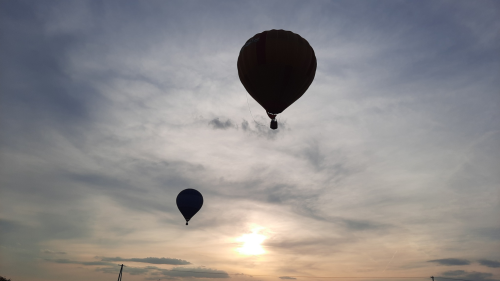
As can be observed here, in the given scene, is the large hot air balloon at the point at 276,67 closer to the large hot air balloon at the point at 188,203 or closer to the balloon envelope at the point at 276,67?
the balloon envelope at the point at 276,67

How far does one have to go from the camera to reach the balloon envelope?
106ft

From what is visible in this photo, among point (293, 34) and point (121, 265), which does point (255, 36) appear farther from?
point (121, 265)

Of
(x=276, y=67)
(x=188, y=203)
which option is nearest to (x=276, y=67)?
(x=276, y=67)

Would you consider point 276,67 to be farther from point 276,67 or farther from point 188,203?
point 188,203

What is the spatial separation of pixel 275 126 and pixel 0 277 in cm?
3944

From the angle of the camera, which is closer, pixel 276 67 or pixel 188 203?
pixel 276 67

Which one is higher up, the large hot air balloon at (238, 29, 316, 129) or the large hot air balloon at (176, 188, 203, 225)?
the large hot air balloon at (238, 29, 316, 129)

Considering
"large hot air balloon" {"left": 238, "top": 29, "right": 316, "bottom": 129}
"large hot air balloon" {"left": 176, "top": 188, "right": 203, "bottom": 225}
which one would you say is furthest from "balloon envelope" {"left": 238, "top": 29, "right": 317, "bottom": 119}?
"large hot air balloon" {"left": 176, "top": 188, "right": 203, "bottom": 225}

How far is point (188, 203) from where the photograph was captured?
58.2 m

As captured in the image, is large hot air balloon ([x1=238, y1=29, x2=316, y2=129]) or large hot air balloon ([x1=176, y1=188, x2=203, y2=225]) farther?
large hot air balloon ([x1=176, y1=188, x2=203, y2=225])

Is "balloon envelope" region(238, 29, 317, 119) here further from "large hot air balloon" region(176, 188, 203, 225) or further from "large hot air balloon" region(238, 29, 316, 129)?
"large hot air balloon" region(176, 188, 203, 225)

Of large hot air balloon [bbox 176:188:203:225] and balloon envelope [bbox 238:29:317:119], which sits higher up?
balloon envelope [bbox 238:29:317:119]

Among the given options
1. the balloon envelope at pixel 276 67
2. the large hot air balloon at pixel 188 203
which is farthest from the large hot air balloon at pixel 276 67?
the large hot air balloon at pixel 188 203

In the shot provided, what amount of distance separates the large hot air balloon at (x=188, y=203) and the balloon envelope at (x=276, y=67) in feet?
97.2
